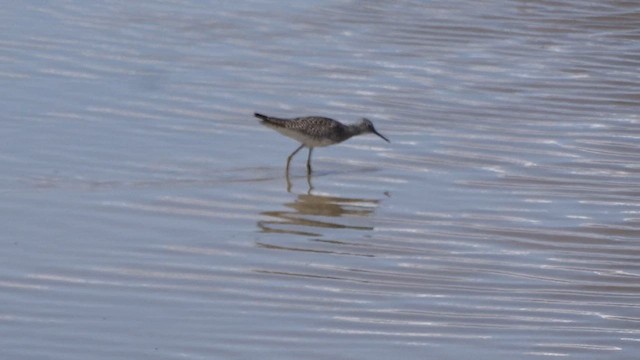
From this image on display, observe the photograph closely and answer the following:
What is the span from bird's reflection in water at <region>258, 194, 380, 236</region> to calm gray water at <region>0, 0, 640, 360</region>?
0.08 ft

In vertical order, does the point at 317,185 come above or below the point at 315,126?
below

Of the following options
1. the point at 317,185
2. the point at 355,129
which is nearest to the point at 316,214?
the point at 317,185

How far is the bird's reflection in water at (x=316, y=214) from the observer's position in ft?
27.7

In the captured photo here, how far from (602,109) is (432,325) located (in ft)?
17.2

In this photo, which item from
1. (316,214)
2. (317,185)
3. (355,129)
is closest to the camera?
(316,214)

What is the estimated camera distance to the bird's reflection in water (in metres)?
8.45

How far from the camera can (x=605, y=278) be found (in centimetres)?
738

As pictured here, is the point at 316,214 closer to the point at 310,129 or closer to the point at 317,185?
the point at 317,185

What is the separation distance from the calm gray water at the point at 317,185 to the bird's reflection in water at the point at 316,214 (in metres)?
0.02

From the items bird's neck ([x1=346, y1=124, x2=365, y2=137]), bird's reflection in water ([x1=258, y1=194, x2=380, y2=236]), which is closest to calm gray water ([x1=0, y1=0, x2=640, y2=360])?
bird's reflection in water ([x1=258, y1=194, x2=380, y2=236])

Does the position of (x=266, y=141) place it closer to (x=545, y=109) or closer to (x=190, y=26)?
(x=545, y=109)

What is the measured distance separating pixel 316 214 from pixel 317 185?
714 mm

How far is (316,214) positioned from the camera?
8938 mm

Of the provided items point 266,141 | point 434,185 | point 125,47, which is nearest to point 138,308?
point 434,185
